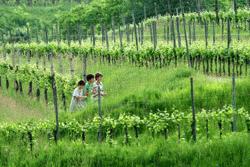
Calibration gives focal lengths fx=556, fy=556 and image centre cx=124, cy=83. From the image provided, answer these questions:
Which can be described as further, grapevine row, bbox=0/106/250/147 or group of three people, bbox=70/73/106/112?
group of three people, bbox=70/73/106/112

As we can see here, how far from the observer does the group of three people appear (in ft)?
55.2

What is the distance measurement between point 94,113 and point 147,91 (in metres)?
2.00

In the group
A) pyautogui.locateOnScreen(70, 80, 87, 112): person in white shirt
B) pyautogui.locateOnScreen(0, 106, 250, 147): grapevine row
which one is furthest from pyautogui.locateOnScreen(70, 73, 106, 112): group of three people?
pyautogui.locateOnScreen(0, 106, 250, 147): grapevine row

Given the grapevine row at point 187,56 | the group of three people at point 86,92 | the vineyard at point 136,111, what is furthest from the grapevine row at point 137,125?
the grapevine row at point 187,56

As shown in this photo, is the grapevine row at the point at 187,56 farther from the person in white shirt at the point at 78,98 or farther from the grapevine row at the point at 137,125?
the grapevine row at the point at 137,125

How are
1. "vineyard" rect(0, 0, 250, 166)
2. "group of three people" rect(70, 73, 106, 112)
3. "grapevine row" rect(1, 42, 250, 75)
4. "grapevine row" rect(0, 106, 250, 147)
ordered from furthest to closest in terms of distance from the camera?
"grapevine row" rect(1, 42, 250, 75) → "group of three people" rect(70, 73, 106, 112) → "grapevine row" rect(0, 106, 250, 147) → "vineyard" rect(0, 0, 250, 166)

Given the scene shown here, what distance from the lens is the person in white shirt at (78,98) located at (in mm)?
16828

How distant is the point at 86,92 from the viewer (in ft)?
58.3

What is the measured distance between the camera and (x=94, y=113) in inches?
639

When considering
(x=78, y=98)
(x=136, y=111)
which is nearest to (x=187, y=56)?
(x=136, y=111)

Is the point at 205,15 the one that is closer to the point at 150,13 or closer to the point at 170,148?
the point at 150,13

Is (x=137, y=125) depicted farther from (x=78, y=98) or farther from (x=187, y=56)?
(x=187, y=56)

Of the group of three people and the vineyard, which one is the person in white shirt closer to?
the group of three people

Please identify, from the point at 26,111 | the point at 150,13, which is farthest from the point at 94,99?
the point at 150,13
